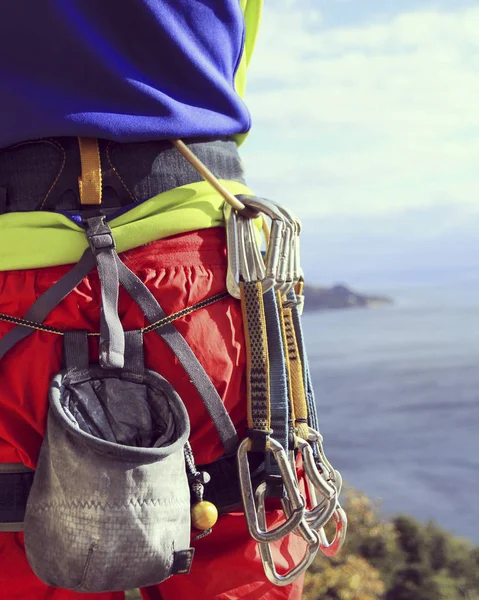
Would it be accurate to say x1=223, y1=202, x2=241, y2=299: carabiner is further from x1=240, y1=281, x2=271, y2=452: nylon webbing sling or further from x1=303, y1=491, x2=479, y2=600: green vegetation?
x1=303, y1=491, x2=479, y2=600: green vegetation

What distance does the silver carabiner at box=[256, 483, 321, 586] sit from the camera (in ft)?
5.39

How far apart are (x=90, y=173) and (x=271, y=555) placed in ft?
2.44

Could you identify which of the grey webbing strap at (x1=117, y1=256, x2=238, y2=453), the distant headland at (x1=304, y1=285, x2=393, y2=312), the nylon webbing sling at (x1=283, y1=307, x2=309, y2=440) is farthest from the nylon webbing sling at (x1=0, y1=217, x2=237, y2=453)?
the distant headland at (x1=304, y1=285, x2=393, y2=312)

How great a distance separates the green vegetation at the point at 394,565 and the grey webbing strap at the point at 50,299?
2.37 m

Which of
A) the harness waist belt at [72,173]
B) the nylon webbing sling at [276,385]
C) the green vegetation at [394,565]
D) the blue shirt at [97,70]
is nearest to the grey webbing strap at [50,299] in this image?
the harness waist belt at [72,173]

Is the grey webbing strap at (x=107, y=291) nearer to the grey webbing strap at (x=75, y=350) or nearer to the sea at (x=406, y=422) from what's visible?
the grey webbing strap at (x=75, y=350)

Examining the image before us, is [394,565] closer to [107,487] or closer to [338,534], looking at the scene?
[338,534]

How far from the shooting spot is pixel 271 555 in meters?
1.70

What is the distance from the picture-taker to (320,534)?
6.07ft

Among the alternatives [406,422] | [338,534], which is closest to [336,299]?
[406,422]

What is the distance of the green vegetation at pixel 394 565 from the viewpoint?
11.9ft

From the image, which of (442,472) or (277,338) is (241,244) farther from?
(442,472)

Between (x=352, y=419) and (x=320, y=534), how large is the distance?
456 centimetres

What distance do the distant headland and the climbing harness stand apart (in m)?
11.1
